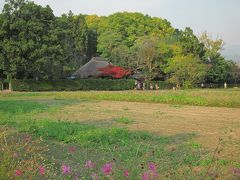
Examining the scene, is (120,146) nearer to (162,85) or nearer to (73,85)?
(73,85)

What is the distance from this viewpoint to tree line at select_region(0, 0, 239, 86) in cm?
4262

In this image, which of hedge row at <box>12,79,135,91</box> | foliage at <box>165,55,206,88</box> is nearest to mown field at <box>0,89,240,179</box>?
hedge row at <box>12,79,135,91</box>

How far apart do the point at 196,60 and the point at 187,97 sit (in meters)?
26.7

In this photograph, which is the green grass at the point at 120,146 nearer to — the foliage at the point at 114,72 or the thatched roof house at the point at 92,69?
the foliage at the point at 114,72

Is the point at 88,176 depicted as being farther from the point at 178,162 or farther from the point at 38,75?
the point at 38,75

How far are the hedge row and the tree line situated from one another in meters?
0.90

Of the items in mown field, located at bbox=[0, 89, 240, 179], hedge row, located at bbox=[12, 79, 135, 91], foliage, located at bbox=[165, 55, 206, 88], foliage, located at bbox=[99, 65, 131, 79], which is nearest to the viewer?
mown field, located at bbox=[0, 89, 240, 179]

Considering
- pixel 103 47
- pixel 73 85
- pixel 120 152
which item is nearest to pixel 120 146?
pixel 120 152

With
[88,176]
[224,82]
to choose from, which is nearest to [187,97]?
[88,176]

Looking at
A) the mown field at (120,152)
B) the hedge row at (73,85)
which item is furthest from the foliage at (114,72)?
the mown field at (120,152)

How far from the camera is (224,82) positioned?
68.4 meters

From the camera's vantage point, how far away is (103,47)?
2530 inches

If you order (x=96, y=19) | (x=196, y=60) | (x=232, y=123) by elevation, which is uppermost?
(x=96, y=19)

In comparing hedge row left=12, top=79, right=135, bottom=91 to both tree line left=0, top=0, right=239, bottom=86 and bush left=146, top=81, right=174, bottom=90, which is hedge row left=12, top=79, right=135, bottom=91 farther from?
bush left=146, top=81, right=174, bottom=90
